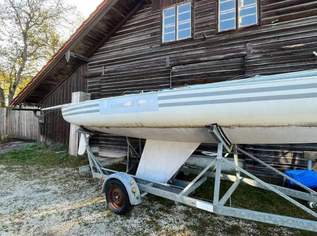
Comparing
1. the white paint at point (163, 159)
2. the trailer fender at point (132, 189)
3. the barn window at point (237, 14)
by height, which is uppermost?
the barn window at point (237, 14)

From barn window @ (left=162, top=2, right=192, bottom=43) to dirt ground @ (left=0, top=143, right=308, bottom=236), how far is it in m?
4.36

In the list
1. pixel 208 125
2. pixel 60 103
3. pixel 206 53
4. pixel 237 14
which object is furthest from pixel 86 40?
pixel 208 125

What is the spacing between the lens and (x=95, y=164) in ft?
14.5

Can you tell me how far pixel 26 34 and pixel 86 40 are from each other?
420 inches

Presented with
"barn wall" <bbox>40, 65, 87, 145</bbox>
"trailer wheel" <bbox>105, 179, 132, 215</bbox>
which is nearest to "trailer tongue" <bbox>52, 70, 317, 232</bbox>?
"trailer wheel" <bbox>105, 179, 132, 215</bbox>

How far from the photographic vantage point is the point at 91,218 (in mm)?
3572

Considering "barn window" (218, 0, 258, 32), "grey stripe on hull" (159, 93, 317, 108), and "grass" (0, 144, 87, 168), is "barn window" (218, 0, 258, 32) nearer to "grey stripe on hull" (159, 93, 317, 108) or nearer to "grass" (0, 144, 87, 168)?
"grey stripe on hull" (159, 93, 317, 108)

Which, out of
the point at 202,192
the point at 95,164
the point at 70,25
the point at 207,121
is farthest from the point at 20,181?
the point at 70,25

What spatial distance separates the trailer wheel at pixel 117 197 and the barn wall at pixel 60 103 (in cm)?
559

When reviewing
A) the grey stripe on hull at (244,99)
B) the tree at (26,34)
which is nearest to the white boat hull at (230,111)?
the grey stripe on hull at (244,99)

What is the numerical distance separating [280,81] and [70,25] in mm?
18750

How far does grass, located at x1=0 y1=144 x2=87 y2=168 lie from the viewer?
7.10 metres

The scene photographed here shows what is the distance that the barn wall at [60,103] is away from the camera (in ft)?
28.8

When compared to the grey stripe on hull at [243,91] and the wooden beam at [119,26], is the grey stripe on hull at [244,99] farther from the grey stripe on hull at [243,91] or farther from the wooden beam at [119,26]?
the wooden beam at [119,26]
